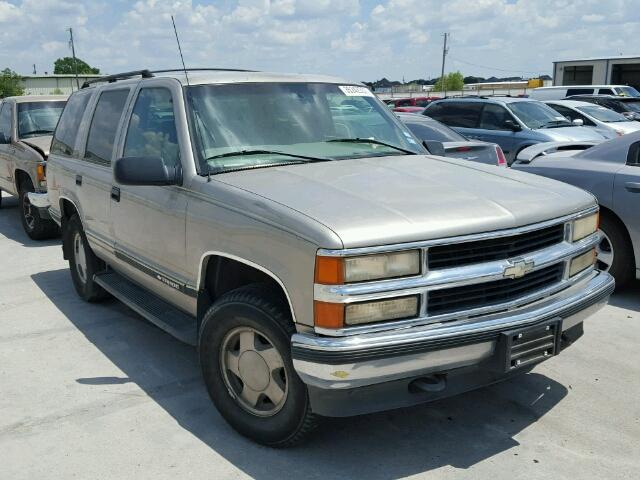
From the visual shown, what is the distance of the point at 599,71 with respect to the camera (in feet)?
135

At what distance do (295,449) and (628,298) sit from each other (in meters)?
3.77

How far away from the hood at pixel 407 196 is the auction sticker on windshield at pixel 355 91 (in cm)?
87

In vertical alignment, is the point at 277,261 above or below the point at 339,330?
above

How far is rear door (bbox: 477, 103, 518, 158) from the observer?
A: 12.1 m

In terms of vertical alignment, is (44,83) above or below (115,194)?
above

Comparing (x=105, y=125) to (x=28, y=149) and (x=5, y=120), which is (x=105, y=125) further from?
(x=5, y=120)

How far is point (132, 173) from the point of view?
3.77 meters

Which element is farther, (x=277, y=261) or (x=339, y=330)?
(x=277, y=261)

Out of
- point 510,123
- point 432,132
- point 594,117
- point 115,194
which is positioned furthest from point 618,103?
point 115,194

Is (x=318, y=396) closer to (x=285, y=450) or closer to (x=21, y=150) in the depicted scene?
(x=285, y=450)

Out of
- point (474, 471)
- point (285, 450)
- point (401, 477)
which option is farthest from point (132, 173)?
point (474, 471)

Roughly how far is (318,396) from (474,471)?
88cm

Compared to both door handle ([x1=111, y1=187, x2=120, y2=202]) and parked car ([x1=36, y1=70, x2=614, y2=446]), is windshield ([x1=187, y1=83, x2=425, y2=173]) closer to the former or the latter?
parked car ([x1=36, y1=70, x2=614, y2=446])

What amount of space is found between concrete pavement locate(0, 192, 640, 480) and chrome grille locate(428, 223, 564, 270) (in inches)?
40.1
